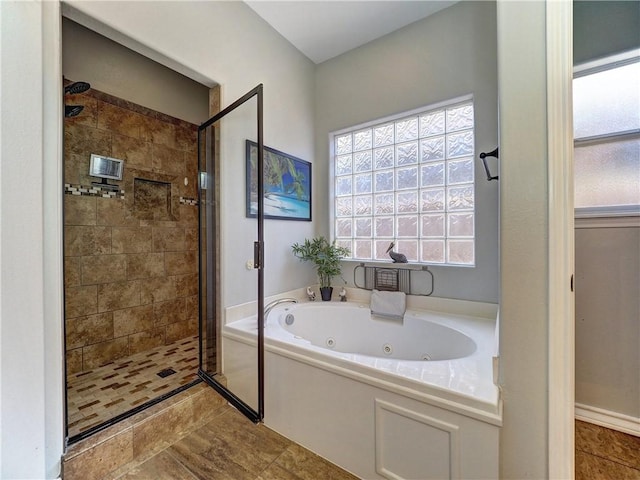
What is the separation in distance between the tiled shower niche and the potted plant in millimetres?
1271

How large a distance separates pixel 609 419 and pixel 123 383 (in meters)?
3.18

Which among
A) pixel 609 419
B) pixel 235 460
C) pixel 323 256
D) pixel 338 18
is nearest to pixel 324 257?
pixel 323 256

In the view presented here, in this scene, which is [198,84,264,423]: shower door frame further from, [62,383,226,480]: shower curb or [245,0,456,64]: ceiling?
[245,0,456,64]: ceiling

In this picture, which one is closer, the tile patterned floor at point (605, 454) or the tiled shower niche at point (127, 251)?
the tile patterned floor at point (605, 454)

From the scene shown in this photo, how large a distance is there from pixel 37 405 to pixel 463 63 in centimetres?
319

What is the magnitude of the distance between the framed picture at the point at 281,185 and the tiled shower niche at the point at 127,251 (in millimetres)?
1153

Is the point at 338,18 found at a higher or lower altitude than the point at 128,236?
higher

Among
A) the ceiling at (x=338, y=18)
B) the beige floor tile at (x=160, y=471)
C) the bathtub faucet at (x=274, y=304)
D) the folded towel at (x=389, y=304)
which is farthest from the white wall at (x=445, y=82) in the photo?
the beige floor tile at (x=160, y=471)

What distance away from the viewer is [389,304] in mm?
2197

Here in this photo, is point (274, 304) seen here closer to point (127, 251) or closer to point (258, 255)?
point (258, 255)

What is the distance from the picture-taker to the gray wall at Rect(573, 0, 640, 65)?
1.60m

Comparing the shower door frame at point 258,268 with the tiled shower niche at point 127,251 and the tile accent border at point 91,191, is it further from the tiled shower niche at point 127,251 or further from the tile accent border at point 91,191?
the tile accent border at point 91,191

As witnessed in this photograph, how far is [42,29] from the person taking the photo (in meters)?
1.14

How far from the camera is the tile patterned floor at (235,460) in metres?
1.32
